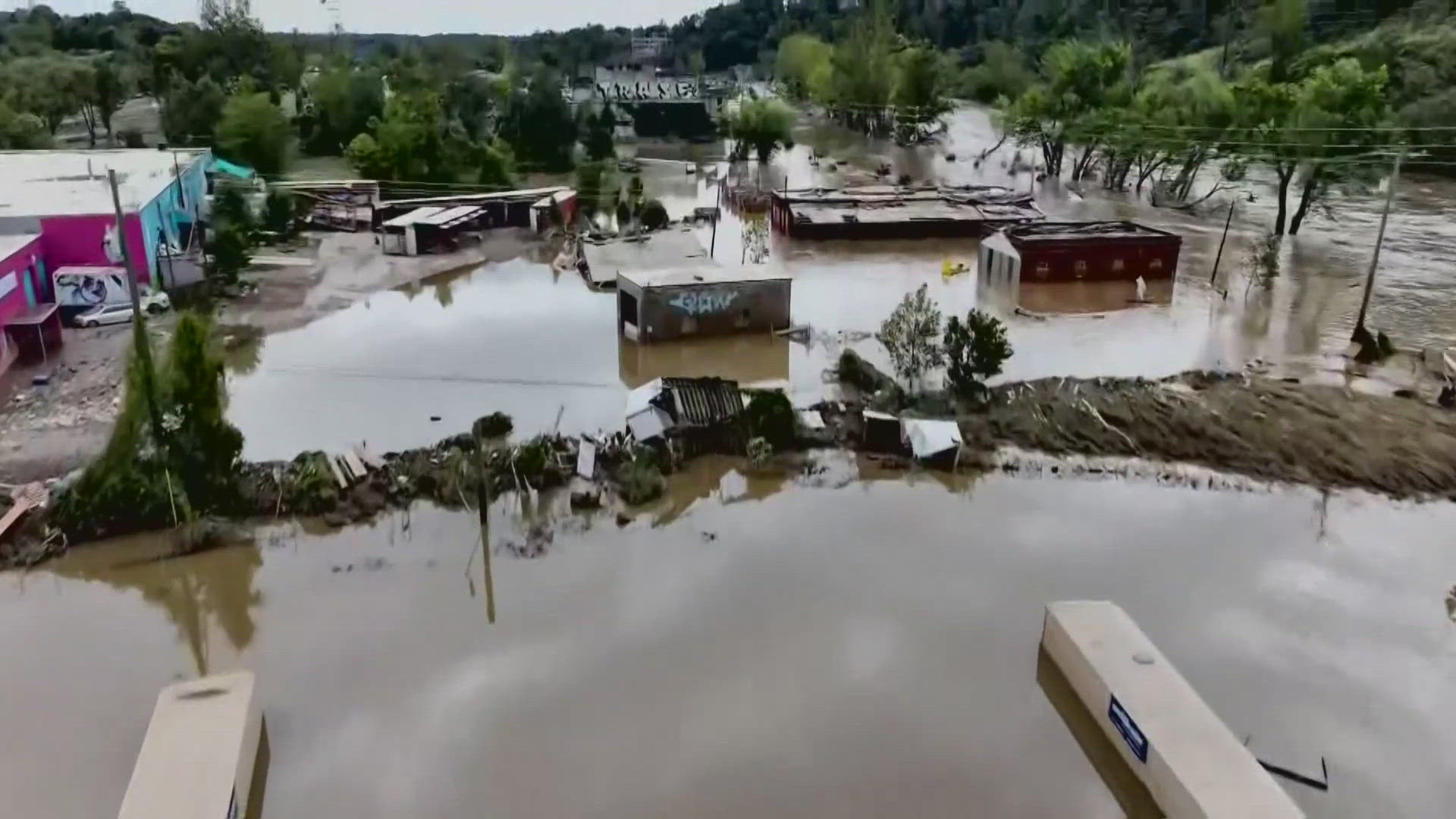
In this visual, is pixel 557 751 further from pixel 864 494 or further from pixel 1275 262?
pixel 1275 262

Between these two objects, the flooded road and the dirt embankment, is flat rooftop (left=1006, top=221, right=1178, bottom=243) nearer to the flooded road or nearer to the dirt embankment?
the dirt embankment

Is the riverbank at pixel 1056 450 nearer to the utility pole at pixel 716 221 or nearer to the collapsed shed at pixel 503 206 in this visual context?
the utility pole at pixel 716 221

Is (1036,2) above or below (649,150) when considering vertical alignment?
above

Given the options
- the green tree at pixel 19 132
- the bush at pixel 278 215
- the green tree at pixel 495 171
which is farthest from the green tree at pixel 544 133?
the green tree at pixel 19 132

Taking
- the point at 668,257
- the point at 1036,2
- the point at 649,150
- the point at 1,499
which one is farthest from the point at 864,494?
the point at 1036,2

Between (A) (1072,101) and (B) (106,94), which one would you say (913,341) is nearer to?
(A) (1072,101)

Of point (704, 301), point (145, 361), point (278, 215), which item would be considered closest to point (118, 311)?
point (278, 215)

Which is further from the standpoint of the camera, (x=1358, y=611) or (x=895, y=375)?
(x=895, y=375)
